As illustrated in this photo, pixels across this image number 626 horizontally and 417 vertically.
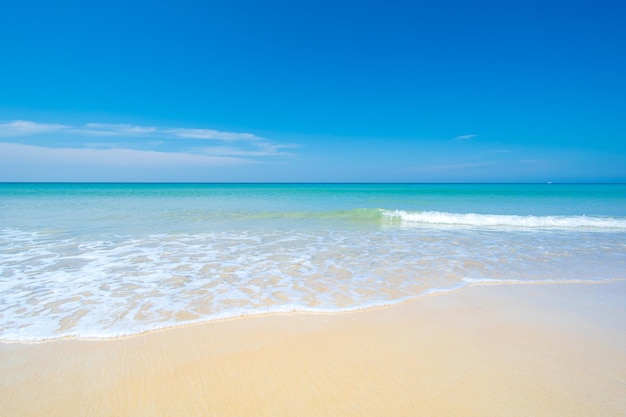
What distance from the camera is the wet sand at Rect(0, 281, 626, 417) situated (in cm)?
258

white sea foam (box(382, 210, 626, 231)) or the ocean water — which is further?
white sea foam (box(382, 210, 626, 231))

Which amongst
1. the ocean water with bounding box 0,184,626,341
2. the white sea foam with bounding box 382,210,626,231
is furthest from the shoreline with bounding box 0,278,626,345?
the white sea foam with bounding box 382,210,626,231

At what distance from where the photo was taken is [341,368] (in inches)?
121

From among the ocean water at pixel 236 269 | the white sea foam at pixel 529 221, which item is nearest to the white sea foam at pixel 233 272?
the ocean water at pixel 236 269

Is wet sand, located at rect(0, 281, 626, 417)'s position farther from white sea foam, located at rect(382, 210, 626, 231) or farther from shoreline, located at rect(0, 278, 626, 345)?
white sea foam, located at rect(382, 210, 626, 231)

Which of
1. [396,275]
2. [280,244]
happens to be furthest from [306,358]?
[280,244]

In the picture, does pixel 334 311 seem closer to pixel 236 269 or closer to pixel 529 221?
pixel 236 269

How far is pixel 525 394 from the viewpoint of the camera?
2.70 meters

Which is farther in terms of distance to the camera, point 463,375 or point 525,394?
point 463,375

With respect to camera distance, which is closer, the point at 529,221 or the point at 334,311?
the point at 334,311

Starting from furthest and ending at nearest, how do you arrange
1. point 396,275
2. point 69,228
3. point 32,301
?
1. point 69,228
2. point 396,275
3. point 32,301

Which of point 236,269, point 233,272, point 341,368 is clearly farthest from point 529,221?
point 341,368

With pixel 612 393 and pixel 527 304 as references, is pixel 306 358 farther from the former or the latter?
pixel 527 304

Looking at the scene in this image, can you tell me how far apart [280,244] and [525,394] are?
7325 millimetres
